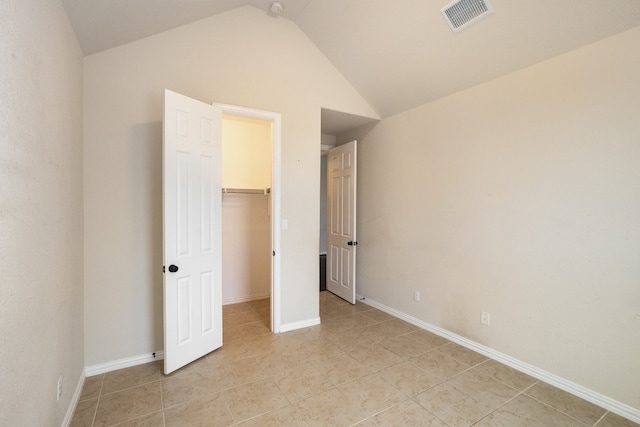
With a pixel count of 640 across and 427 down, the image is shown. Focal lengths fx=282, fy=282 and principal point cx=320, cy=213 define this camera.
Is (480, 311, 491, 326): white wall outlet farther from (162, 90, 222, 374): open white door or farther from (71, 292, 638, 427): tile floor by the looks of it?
(162, 90, 222, 374): open white door

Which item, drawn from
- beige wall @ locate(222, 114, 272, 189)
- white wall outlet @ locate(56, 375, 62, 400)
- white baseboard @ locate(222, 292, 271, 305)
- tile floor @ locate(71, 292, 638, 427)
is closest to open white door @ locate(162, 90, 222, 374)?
tile floor @ locate(71, 292, 638, 427)

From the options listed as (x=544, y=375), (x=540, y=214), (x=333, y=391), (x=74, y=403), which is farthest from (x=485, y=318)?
(x=74, y=403)

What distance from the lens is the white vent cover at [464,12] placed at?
6.88ft

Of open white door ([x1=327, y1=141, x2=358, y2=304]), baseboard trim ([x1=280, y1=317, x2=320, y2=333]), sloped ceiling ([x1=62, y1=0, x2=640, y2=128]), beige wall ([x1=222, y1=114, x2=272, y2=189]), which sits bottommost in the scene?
baseboard trim ([x1=280, y1=317, x2=320, y2=333])

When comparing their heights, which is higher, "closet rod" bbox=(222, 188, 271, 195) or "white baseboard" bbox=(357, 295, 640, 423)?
"closet rod" bbox=(222, 188, 271, 195)

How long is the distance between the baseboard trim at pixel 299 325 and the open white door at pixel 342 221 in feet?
2.87

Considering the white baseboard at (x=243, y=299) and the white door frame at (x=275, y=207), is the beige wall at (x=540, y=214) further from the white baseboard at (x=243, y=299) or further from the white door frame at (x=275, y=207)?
the white baseboard at (x=243, y=299)

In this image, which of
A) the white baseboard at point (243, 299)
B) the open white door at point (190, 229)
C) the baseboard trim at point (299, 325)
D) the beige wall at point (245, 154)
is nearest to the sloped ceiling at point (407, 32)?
the open white door at point (190, 229)

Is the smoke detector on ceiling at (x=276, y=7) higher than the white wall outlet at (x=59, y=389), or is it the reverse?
the smoke detector on ceiling at (x=276, y=7)

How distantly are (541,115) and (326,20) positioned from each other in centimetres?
219

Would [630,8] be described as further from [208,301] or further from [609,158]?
[208,301]

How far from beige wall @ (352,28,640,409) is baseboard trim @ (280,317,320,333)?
1.17 meters

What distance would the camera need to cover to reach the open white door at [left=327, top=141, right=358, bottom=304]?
401cm

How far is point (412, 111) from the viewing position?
11.2 ft
